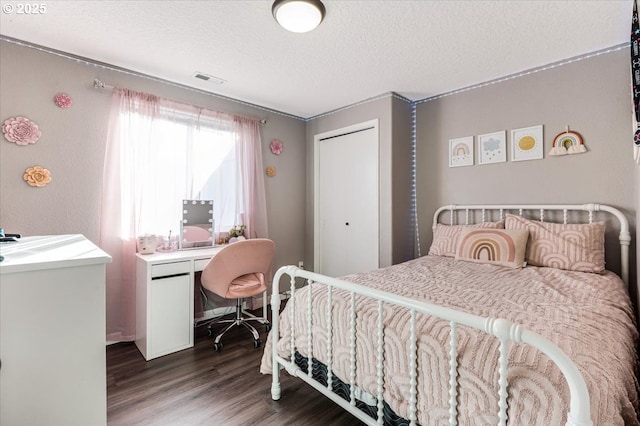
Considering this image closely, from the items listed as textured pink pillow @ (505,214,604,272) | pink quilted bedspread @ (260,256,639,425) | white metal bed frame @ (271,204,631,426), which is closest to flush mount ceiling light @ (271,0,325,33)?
white metal bed frame @ (271,204,631,426)

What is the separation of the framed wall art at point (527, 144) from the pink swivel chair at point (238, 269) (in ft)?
7.70

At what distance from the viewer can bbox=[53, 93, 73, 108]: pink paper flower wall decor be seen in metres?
2.24

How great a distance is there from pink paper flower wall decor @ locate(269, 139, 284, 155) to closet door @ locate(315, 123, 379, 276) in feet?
1.65

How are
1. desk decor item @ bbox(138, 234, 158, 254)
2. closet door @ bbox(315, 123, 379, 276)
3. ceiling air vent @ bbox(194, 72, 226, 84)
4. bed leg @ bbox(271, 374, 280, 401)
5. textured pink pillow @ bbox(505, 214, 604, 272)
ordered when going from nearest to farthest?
bed leg @ bbox(271, 374, 280, 401) < textured pink pillow @ bbox(505, 214, 604, 272) < desk decor item @ bbox(138, 234, 158, 254) < ceiling air vent @ bbox(194, 72, 226, 84) < closet door @ bbox(315, 123, 379, 276)

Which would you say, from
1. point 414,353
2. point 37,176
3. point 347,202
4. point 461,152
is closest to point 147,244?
point 37,176

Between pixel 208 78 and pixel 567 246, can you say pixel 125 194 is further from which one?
pixel 567 246

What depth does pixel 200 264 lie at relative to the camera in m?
2.54

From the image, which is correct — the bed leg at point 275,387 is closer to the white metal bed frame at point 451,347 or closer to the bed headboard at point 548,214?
the white metal bed frame at point 451,347

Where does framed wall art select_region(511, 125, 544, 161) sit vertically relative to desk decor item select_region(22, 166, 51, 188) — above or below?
above

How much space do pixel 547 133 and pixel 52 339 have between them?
3.33m

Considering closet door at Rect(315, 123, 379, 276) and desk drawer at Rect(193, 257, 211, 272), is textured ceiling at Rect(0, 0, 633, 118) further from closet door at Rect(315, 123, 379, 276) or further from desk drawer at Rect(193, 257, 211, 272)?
desk drawer at Rect(193, 257, 211, 272)

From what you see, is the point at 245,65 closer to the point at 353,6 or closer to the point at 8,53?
the point at 353,6

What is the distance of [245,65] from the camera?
2.45 m

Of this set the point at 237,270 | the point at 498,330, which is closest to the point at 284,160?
the point at 237,270
